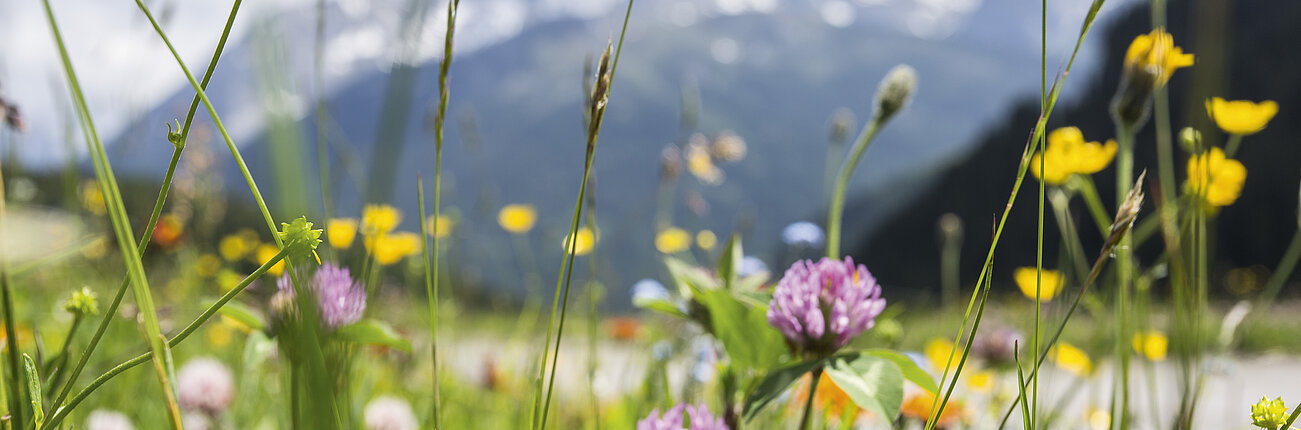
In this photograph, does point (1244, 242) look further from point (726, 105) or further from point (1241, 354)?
point (726, 105)

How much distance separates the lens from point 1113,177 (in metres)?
22.2

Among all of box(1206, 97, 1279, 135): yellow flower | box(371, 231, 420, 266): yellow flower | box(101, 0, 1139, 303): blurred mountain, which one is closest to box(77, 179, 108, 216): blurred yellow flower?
box(371, 231, 420, 266): yellow flower

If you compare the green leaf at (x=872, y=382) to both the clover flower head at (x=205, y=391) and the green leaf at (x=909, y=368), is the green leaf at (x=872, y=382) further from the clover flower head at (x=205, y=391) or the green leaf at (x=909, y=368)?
the clover flower head at (x=205, y=391)

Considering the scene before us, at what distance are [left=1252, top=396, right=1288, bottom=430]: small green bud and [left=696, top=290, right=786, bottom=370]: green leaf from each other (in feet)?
0.84

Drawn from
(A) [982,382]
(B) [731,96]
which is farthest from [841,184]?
(B) [731,96]

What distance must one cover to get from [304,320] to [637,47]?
493ft

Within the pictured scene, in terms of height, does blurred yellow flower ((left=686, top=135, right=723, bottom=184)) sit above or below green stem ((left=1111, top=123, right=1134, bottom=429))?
above

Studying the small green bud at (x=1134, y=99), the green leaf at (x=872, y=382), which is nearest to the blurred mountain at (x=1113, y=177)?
the small green bud at (x=1134, y=99)

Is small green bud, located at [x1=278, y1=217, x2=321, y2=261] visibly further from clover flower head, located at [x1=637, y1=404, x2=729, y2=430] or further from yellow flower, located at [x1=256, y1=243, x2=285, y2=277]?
clover flower head, located at [x1=637, y1=404, x2=729, y2=430]

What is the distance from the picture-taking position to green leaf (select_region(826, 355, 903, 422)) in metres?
0.42

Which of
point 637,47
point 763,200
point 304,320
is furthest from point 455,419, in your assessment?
point 637,47

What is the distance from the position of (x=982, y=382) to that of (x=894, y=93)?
0.80 meters

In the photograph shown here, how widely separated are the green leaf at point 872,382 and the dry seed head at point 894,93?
0.29 meters

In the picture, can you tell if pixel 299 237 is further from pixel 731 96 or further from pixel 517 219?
pixel 731 96
